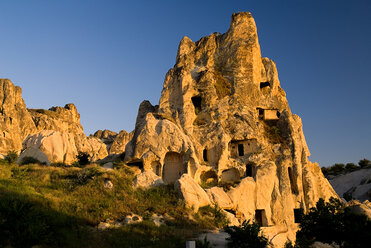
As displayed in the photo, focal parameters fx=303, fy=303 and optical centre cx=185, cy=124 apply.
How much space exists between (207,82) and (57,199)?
1980cm

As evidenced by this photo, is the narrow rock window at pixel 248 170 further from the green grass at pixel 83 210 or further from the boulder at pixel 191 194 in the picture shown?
the green grass at pixel 83 210

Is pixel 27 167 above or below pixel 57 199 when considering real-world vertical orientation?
above

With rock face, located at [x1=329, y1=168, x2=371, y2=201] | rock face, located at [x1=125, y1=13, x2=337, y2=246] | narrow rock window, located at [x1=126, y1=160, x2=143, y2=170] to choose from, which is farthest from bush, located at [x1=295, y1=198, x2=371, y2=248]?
rock face, located at [x1=329, y1=168, x2=371, y2=201]

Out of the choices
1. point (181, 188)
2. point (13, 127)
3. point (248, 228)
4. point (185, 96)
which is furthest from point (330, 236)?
point (13, 127)

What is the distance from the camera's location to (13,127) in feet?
181

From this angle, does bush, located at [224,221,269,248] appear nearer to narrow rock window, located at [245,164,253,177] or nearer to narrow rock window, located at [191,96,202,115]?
narrow rock window, located at [245,164,253,177]

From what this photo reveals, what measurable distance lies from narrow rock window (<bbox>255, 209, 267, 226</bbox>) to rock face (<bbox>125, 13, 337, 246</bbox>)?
0.29ft

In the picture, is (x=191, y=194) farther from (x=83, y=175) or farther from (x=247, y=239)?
(x=83, y=175)

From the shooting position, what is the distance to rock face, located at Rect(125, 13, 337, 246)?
24734 millimetres

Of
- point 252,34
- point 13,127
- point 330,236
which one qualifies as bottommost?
point 330,236

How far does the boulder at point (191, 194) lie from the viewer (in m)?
18.0

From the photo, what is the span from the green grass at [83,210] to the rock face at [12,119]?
116ft

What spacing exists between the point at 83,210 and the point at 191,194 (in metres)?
6.52

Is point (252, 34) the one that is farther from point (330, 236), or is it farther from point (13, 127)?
point (13, 127)
